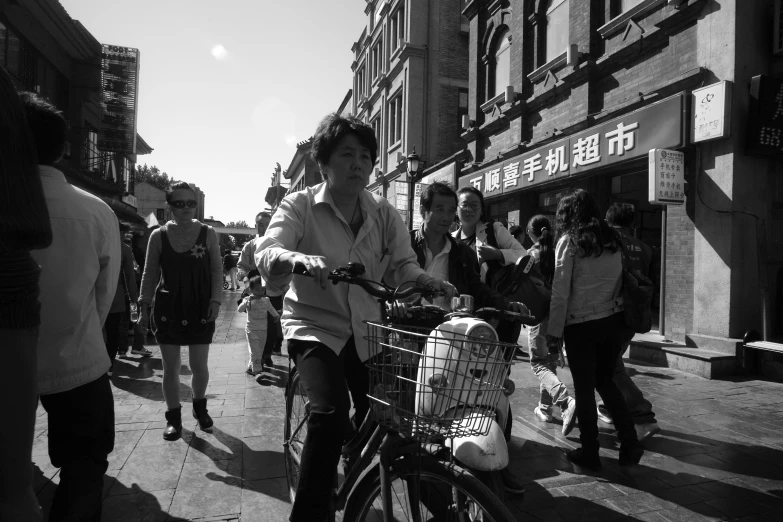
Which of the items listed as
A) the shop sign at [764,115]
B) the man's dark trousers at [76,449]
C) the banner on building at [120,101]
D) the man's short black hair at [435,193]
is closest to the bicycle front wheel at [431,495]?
the man's dark trousers at [76,449]

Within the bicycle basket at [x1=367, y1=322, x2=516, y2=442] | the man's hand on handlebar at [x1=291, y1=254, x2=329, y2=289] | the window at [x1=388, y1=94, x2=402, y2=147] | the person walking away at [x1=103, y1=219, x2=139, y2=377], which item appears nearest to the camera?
the bicycle basket at [x1=367, y1=322, x2=516, y2=442]

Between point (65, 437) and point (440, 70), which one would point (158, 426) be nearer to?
point (65, 437)

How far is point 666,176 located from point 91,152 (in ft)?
72.2

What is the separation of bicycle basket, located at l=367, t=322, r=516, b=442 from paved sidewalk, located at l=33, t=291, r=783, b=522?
1.58 m

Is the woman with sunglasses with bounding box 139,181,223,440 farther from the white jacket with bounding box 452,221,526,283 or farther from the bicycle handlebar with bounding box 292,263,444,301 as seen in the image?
the bicycle handlebar with bounding box 292,263,444,301

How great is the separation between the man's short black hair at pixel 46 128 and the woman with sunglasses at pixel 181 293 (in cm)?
204

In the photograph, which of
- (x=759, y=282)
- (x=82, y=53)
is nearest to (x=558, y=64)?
(x=759, y=282)

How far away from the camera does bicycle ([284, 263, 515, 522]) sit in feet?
5.61

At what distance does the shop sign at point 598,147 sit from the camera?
7816mm

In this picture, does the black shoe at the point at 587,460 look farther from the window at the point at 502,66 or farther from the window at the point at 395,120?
the window at the point at 395,120

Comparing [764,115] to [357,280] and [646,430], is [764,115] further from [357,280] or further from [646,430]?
[357,280]

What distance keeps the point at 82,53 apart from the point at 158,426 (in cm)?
1987

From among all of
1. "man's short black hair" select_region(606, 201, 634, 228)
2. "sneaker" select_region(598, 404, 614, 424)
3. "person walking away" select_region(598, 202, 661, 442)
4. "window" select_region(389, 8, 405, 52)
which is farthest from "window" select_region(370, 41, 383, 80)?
"sneaker" select_region(598, 404, 614, 424)

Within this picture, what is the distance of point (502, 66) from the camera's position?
47.2 ft
